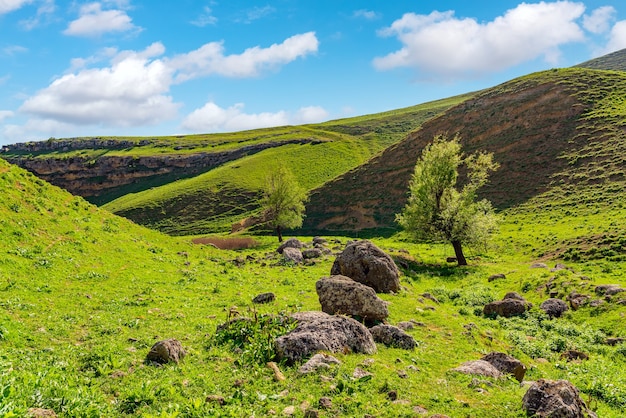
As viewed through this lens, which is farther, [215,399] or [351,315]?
[351,315]

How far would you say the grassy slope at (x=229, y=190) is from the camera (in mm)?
117750

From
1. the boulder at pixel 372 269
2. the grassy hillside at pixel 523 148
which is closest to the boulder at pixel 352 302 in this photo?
the boulder at pixel 372 269

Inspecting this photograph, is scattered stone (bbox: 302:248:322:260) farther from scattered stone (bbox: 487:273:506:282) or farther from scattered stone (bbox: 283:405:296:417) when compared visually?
scattered stone (bbox: 283:405:296:417)

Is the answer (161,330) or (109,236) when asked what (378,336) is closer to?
(161,330)

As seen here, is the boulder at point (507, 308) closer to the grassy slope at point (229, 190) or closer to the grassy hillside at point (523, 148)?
the grassy hillside at point (523, 148)

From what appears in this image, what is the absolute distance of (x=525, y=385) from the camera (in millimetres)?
12883

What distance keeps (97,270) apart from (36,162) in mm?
218681

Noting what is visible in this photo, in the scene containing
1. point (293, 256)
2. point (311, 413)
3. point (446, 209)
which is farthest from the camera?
point (446, 209)

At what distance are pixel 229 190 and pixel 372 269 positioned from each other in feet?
370

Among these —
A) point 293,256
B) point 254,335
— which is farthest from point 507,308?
point 293,256

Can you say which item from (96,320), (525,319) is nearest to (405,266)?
(525,319)

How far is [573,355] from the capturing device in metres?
18.7

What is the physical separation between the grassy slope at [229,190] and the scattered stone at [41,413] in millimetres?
98957

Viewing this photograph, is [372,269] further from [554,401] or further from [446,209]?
[446,209]
